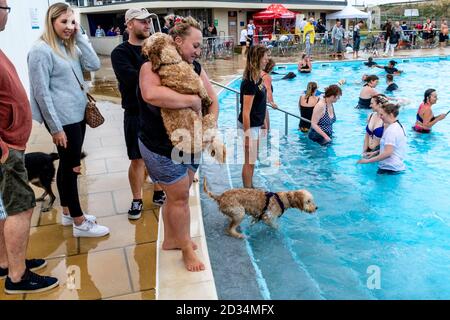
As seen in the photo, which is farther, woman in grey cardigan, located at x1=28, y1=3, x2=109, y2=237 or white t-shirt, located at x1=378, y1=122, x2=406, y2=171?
white t-shirt, located at x1=378, y1=122, x2=406, y2=171

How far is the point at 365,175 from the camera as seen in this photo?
6.11m

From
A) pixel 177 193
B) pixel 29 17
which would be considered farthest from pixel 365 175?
pixel 29 17

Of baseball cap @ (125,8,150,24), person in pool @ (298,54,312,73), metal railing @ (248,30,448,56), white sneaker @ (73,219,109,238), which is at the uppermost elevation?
metal railing @ (248,30,448,56)

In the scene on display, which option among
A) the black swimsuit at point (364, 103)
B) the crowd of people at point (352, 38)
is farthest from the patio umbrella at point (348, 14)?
the black swimsuit at point (364, 103)

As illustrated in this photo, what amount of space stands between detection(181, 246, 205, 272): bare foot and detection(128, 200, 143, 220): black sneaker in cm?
106

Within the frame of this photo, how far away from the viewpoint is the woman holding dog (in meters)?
2.51

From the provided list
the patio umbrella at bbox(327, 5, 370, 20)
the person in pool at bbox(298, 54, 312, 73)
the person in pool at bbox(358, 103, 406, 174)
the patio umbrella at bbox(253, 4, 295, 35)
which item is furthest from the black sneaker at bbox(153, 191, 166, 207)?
the patio umbrella at bbox(327, 5, 370, 20)

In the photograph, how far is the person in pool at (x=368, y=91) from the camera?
378 inches

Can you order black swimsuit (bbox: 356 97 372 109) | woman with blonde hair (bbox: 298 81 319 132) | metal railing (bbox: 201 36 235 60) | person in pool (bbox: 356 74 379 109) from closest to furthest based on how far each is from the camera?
woman with blonde hair (bbox: 298 81 319 132), person in pool (bbox: 356 74 379 109), black swimsuit (bbox: 356 97 372 109), metal railing (bbox: 201 36 235 60)

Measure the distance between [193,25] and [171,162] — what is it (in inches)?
36.6

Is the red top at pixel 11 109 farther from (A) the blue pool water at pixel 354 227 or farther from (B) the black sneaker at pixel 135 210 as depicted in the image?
(A) the blue pool water at pixel 354 227

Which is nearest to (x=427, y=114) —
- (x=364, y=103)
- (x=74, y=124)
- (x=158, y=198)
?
(x=364, y=103)

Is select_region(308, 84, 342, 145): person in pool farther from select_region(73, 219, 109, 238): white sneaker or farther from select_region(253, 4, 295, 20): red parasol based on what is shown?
select_region(253, 4, 295, 20): red parasol

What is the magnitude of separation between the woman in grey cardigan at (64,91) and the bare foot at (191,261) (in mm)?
993
